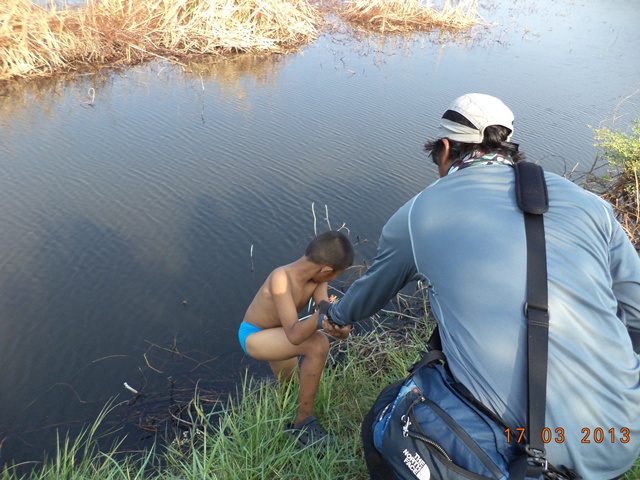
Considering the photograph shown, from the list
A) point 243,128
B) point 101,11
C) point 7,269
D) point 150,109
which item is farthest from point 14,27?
point 7,269

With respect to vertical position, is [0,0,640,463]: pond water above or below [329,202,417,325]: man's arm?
below

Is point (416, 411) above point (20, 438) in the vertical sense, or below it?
above

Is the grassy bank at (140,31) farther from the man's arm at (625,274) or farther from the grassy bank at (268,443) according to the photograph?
the man's arm at (625,274)

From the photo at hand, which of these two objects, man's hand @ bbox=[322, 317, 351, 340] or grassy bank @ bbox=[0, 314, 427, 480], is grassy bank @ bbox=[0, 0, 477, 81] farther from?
man's hand @ bbox=[322, 317, 351, 340]

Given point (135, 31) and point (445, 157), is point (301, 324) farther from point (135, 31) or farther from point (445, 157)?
point (135, 31)

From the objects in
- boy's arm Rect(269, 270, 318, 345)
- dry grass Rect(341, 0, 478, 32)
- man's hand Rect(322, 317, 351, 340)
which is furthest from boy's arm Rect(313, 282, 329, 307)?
dry grass Rect(341, 0, 478, 32)

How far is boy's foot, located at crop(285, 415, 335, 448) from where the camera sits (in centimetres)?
284

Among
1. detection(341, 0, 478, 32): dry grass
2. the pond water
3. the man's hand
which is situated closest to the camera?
the man's hand

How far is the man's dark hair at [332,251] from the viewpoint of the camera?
2926mm

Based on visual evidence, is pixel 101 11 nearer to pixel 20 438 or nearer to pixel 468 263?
pixel 20 438

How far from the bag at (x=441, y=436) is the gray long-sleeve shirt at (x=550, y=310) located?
0.07 metres

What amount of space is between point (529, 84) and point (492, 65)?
1.42m

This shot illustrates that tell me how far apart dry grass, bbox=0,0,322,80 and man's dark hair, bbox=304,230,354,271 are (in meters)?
8.38

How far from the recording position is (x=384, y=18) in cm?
1441
